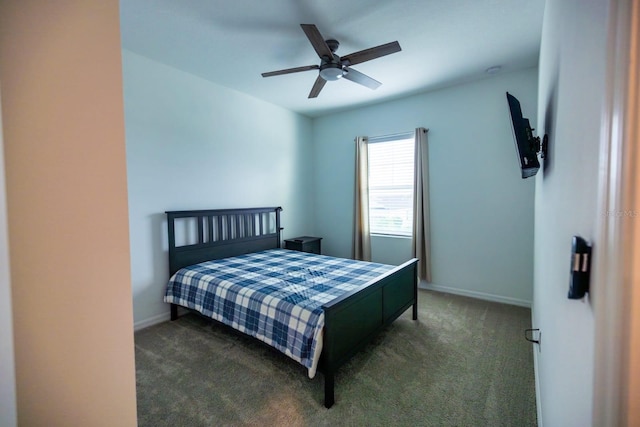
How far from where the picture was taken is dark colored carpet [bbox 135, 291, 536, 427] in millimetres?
1642

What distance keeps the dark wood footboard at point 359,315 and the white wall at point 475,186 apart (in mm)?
1242

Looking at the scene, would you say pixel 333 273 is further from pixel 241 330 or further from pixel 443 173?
pixel 443 173

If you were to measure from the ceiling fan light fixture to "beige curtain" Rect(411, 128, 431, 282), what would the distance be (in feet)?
6.05

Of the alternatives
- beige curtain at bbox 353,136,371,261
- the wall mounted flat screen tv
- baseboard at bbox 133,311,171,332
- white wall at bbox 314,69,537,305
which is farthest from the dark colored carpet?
beige curtain at bbox 353,136,371,261

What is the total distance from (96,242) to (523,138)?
1999mm

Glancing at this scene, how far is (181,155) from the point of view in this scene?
313 centimetres

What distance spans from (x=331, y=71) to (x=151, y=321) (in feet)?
10.4

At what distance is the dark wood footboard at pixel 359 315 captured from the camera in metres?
1.74

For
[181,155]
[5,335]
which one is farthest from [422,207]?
[5,335]

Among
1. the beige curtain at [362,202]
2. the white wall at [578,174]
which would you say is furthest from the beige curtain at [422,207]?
the white wall at [578,174]

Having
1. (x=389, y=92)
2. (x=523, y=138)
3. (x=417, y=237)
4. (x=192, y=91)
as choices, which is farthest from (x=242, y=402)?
(x=389, y=92)

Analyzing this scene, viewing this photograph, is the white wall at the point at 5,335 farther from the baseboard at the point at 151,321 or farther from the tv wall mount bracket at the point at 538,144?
the baseboard at the point at 151,321

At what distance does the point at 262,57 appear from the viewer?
278cm

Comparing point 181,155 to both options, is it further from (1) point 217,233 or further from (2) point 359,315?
(2) point 359,315
